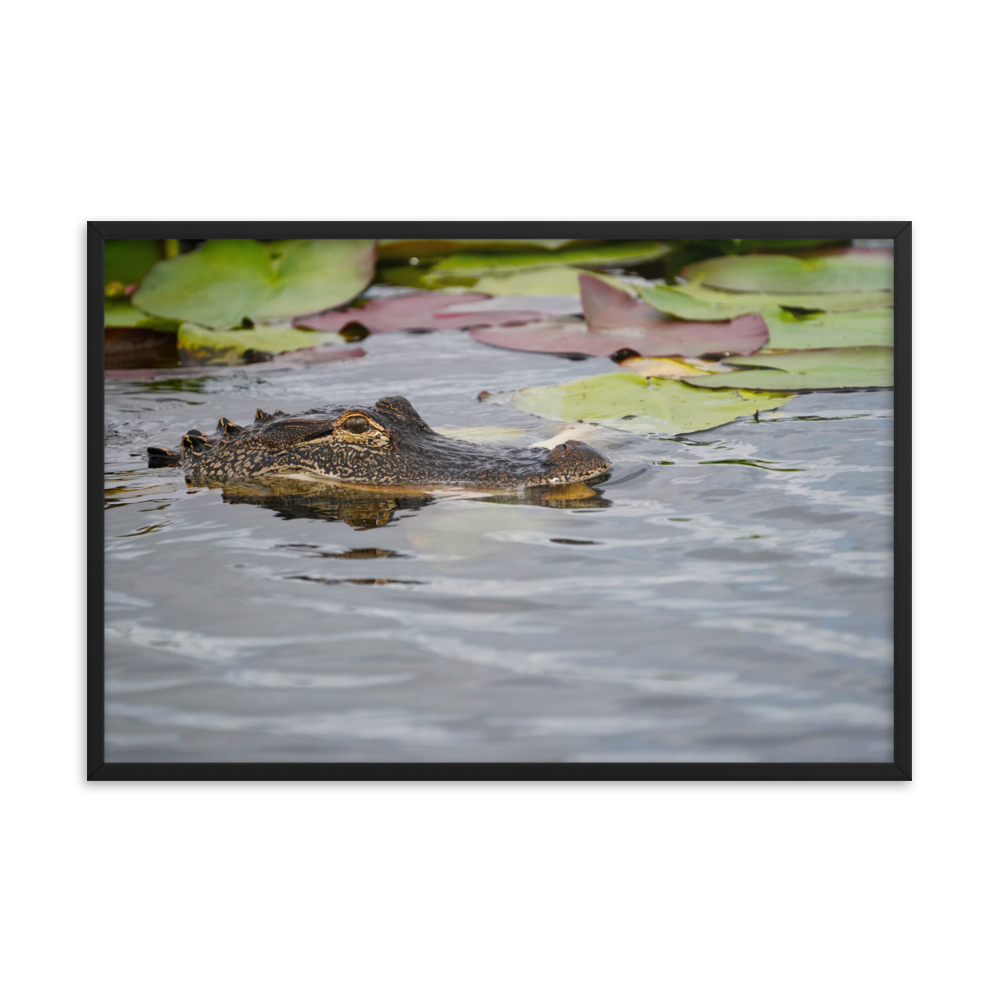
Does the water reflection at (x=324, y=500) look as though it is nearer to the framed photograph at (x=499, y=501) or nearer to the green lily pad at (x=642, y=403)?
the framed photograph at (x=499, y=501)

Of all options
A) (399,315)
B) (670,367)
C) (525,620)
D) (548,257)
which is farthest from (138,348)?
(670,367)

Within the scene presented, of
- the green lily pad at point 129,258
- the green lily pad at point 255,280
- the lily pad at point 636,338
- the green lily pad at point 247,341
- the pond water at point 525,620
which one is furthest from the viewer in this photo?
the green lily pad at point 247,341

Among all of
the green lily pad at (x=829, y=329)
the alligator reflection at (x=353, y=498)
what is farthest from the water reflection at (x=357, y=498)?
the green lily pad at (x=829, y=329)

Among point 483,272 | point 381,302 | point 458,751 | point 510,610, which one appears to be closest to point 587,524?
point 510,610

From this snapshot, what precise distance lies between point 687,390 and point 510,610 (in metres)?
2.05

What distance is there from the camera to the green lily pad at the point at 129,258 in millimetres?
3657

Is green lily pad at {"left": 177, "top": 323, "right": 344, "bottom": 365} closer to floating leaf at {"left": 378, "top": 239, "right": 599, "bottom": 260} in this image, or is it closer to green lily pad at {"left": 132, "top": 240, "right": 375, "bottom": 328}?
green lily pad at {"left": 132, "top": 240, "right": 375, "bottom": 328}

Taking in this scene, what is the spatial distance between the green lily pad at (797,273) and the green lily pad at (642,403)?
1.75 ft

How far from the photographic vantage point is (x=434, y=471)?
436 cm

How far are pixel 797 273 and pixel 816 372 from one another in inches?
18.0

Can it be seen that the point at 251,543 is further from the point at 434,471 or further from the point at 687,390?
the point at 687,390

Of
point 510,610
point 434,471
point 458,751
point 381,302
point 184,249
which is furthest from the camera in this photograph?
point 381,302

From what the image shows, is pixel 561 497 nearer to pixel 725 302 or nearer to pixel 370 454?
pixel 370 454

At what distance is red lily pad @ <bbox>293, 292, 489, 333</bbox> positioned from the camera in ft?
16.0
